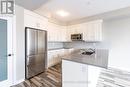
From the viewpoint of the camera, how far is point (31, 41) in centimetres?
353

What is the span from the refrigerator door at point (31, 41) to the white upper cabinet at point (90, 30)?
261 centimetres

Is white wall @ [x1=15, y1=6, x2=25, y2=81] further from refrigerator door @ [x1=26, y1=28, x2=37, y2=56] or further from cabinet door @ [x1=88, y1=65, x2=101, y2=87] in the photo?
cabinet door @ [x1=88, y1=65, x2=101, y2=87]

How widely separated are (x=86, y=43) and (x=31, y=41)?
313 centimetres

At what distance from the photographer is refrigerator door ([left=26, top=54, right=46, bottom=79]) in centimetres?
347

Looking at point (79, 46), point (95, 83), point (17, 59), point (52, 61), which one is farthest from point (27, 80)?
point (79, 46)

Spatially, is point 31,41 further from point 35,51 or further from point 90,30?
point 90,30

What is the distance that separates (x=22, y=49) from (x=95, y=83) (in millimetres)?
2459

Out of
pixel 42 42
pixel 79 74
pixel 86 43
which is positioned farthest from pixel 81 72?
pixel 86 43

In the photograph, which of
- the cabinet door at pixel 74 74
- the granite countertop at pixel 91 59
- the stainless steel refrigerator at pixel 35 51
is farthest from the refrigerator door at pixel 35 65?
the cabinet door at pixel 74 74

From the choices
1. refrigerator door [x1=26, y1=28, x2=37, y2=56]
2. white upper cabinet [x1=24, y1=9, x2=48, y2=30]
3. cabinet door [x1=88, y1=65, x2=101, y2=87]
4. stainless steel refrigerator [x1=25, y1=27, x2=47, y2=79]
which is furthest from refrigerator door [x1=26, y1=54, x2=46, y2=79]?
cabinet door [x1=88, y1=65, x2=101, y2=87]

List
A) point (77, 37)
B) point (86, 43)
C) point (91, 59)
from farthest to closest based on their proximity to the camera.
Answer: point (86, 43)
point (77, 37)
point (91, 59)

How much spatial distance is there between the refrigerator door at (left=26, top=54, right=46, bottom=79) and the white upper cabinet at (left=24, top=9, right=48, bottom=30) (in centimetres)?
116

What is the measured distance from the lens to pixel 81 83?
1.96m

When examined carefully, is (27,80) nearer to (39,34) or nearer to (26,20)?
(39,34)
